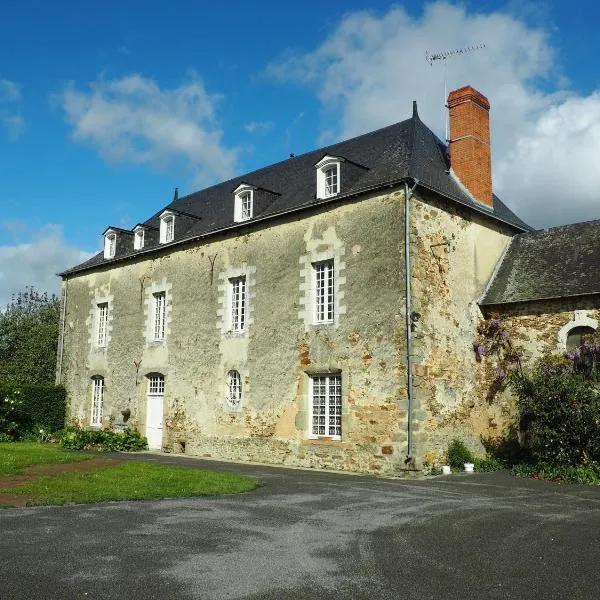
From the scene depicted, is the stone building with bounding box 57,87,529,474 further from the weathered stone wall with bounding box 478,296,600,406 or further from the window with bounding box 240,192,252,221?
the weathered stone wall with bounding box 478,296,600,406

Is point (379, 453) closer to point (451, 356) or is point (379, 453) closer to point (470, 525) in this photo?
point (451, 356)

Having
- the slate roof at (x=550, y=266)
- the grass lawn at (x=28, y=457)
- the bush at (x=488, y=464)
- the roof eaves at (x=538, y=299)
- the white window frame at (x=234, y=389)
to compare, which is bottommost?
the bush at (x=488, y=464)

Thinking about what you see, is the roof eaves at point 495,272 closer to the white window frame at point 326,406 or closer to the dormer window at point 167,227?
the white window frame at point 326,406

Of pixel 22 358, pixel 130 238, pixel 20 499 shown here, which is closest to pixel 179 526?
pixel 20 499

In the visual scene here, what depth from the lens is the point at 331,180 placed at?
16.5 meters

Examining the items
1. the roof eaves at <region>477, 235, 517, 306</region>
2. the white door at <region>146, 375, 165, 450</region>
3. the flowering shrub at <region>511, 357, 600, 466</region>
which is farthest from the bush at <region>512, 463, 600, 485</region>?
the white door at <region>146, 375, 165, 450</region>

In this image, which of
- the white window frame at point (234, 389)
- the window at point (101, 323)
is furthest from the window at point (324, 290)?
the window at point (101, 323)

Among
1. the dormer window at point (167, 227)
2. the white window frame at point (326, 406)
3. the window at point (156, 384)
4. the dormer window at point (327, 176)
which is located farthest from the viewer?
the dormer window at point (167, 227)

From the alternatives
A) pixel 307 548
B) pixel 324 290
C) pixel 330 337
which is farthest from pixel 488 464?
pixel 307 548

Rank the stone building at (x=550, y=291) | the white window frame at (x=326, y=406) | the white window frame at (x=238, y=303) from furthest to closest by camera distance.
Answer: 1. the white window frame at (x=238, y=303)
2. the white window frame at (x=326, y=406)
3. the stone building at (x=550, y=291)

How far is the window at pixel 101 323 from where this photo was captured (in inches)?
907

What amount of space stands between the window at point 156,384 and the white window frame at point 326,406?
6247mm

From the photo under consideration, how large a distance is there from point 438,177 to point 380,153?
Answer: 1.88m

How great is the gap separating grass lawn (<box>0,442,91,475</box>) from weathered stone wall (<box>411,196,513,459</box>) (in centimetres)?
831
